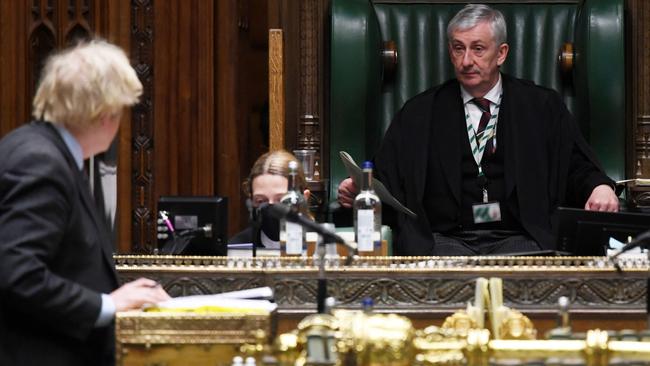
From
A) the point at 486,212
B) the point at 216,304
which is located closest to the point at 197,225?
the point at 216,304

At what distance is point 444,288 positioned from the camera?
184 inches

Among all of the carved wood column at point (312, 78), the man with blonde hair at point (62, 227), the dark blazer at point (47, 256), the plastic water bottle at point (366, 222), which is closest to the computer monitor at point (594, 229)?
the plastic water bottle at point (366, 222)

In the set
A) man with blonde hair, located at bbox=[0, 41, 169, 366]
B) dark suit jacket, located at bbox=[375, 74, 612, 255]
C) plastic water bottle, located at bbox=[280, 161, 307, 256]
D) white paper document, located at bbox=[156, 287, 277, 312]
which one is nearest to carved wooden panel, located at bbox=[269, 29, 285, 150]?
dark suit jacket, located at bbox=[375, 74, 612, 255]

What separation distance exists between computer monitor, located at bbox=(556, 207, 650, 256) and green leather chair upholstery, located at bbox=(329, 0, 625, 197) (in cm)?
201

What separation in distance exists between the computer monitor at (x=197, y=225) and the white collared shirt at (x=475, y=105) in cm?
207

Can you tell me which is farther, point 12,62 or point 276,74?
point 12,62

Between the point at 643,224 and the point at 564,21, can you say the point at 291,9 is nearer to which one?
the point at 564,21

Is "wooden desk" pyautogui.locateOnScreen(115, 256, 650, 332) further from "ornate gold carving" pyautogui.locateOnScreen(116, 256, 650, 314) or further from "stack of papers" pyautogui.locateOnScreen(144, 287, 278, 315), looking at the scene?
"stack of papers" pyautogui.locateOnScreen(144, 287, 278, 315)

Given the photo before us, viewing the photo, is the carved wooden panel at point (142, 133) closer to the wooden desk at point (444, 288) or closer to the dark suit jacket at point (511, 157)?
the dark suit jacket at point (511, 157)

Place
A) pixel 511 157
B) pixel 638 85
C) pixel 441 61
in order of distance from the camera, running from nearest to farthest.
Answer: pixel 511 157 < pixel 638 85 < pixel 441 61

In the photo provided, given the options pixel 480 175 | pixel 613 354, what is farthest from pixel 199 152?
pixel 613 354

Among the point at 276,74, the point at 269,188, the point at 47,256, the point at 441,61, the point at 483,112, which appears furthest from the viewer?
the point at 441,61

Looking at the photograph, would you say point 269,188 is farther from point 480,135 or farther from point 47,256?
point 47,256

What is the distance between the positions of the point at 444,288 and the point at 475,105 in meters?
2.26
